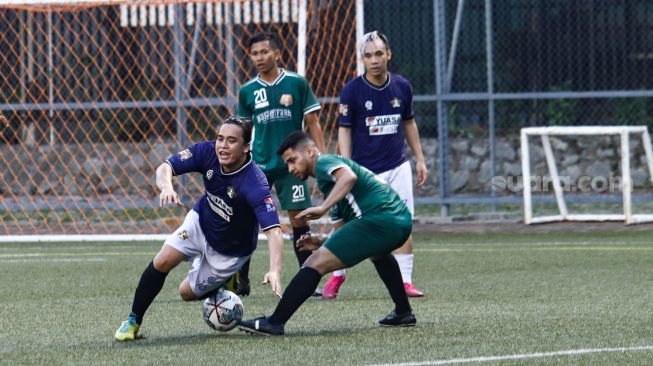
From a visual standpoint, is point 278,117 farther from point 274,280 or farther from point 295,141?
point 274,280

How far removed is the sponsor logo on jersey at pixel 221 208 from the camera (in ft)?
23.9

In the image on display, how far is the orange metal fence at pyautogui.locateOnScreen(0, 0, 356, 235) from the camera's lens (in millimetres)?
15984

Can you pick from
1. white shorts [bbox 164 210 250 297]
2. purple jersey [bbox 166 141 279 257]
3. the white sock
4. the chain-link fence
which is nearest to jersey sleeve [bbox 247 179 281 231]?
purple jersey [bbox 166 141 279 257]

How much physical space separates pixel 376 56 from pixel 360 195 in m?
2.24

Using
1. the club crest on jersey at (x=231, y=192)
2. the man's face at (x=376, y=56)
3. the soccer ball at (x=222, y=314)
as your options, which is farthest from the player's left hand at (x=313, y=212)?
the man's face at (x=376, y=56)

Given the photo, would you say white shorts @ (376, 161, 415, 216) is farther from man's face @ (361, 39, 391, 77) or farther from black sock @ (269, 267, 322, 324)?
black sock @ (269, 267, 322, 324)

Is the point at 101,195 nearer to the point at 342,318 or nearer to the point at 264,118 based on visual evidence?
the point at 264,118

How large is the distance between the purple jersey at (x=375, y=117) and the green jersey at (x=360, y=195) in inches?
87.0

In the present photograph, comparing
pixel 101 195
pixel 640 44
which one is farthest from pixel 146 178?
pixel 640 44

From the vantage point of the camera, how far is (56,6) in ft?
49.4

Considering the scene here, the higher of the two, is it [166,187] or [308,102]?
[308,102]

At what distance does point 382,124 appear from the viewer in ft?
31.8

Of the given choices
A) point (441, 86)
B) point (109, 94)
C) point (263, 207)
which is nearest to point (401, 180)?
point (263, 207)

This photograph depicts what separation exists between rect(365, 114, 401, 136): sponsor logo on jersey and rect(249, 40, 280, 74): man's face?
726mm
